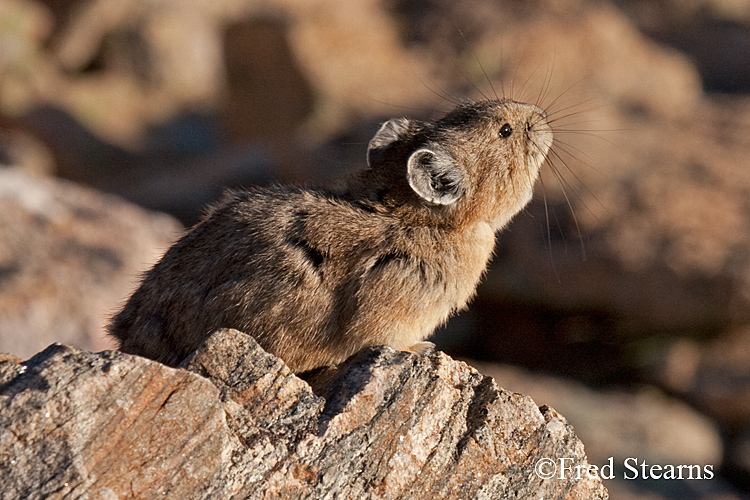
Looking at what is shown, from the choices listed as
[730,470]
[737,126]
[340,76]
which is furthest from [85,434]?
[340,76]

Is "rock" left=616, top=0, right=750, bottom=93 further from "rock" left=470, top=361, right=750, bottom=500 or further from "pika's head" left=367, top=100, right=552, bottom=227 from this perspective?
"pika's head" left=367, top=100, right=552, bottom=227

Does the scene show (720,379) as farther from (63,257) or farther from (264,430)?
(264,430)

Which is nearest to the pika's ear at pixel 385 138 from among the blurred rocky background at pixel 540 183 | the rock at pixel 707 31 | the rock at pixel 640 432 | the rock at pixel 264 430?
the blurred rocky background at pixel 540 183

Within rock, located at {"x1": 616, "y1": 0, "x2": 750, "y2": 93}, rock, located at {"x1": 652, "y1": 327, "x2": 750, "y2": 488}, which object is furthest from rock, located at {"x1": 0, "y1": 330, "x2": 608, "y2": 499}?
rock, located at {"x1": 616, "y1": 0, "x2": 750, "y2": 93}

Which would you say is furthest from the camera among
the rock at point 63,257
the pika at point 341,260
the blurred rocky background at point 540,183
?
the blurred rocky background at point 540,183

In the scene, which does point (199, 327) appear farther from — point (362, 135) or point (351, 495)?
point (362, 135)

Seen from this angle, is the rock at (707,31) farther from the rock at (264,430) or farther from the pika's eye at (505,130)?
the rock at (264,430)

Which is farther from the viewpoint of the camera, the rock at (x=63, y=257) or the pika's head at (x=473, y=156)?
the rock at (x=63, y=257)
